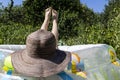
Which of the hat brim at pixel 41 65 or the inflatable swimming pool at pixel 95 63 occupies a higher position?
the hat brim at pixel 41 65

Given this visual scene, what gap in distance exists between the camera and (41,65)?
2.65m

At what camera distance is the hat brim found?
263 cm

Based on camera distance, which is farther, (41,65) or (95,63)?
(95,63)

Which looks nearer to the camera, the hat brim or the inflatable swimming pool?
the hat brim

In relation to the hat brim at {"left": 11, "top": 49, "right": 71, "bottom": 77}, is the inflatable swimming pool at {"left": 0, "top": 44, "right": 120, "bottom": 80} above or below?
below

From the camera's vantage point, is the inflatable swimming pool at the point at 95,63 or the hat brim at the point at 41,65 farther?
the inflatable swimming pool at the point at 95,63

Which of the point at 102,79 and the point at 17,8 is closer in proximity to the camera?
the point at 102,79

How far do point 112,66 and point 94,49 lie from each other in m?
0.25

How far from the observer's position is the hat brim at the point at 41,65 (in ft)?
8.64

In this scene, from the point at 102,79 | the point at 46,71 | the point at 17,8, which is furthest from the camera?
the point at 17,8

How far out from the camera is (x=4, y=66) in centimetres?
288

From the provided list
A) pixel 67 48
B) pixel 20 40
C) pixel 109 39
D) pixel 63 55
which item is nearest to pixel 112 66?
pixel 67 48

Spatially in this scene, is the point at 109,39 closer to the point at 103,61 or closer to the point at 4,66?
the point at 103,61

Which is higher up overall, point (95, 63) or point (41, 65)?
point (41, 65)
